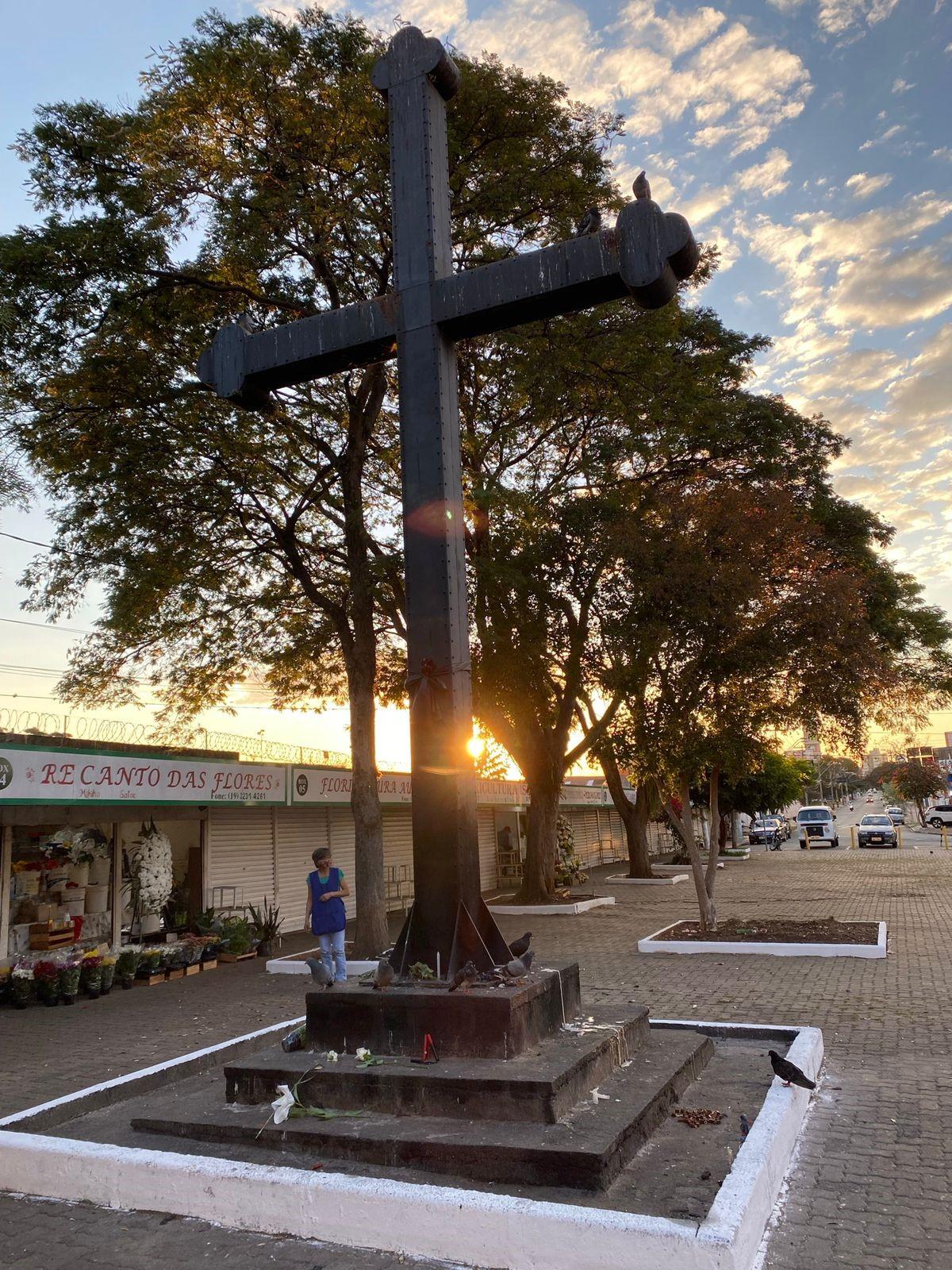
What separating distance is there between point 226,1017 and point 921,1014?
724cm

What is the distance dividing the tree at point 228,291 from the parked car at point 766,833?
129ft

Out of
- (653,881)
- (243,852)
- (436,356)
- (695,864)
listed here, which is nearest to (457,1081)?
(436,356)

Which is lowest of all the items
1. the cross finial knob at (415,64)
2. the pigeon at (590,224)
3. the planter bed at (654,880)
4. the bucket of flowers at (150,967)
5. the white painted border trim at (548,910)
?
the planter bed at (654,880)

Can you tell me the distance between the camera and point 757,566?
43.2 ft

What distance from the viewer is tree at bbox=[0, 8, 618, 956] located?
483 inches

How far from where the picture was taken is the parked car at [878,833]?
1623 inches

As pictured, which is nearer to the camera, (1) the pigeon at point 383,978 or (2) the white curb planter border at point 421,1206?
(2) the white curb planter border at point 421,1206

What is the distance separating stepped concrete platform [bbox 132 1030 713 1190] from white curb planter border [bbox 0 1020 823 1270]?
29cm

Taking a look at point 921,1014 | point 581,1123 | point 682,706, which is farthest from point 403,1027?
point 682,706

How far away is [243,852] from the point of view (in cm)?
1764

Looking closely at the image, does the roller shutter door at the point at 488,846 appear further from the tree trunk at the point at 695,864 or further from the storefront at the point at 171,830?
the tree trunk at the point at 695,864

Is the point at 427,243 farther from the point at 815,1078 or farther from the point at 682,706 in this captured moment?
the point at 682,706

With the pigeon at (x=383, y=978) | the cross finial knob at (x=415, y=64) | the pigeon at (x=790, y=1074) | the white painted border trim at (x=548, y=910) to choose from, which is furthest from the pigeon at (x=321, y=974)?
the white painted border trim at (x=548, y=910)

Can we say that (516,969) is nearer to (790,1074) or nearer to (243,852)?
(790,1074)
